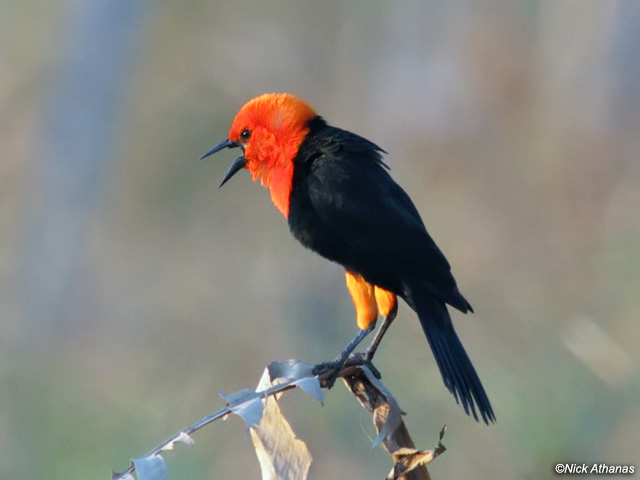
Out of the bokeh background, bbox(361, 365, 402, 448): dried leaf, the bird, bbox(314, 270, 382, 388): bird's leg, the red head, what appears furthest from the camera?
the bokeh background

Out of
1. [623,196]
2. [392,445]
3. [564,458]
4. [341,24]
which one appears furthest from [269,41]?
[392,445]

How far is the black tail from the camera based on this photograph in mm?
2355

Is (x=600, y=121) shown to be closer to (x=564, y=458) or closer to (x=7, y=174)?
(x=564, y=458)

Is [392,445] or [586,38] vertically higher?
[586,38]

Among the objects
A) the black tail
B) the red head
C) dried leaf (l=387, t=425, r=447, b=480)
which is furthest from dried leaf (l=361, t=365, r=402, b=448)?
the red head

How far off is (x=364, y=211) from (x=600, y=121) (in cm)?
337

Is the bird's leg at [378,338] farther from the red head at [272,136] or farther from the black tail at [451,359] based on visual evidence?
the red head at [272,136]

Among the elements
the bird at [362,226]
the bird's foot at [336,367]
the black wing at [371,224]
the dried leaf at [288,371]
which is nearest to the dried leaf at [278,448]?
the dried leaf at [288,371]

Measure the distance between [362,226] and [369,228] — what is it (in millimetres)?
23

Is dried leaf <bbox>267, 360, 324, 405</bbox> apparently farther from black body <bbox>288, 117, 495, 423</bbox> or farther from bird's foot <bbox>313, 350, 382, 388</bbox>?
black body <bbox>288, 117, 495, 423</bbox>

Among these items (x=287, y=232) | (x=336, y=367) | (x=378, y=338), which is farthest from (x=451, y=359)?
(x=287, y=232)

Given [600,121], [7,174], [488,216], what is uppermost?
[7,174]

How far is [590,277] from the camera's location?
475cm

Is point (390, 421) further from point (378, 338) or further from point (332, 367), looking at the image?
point (378, 338)
